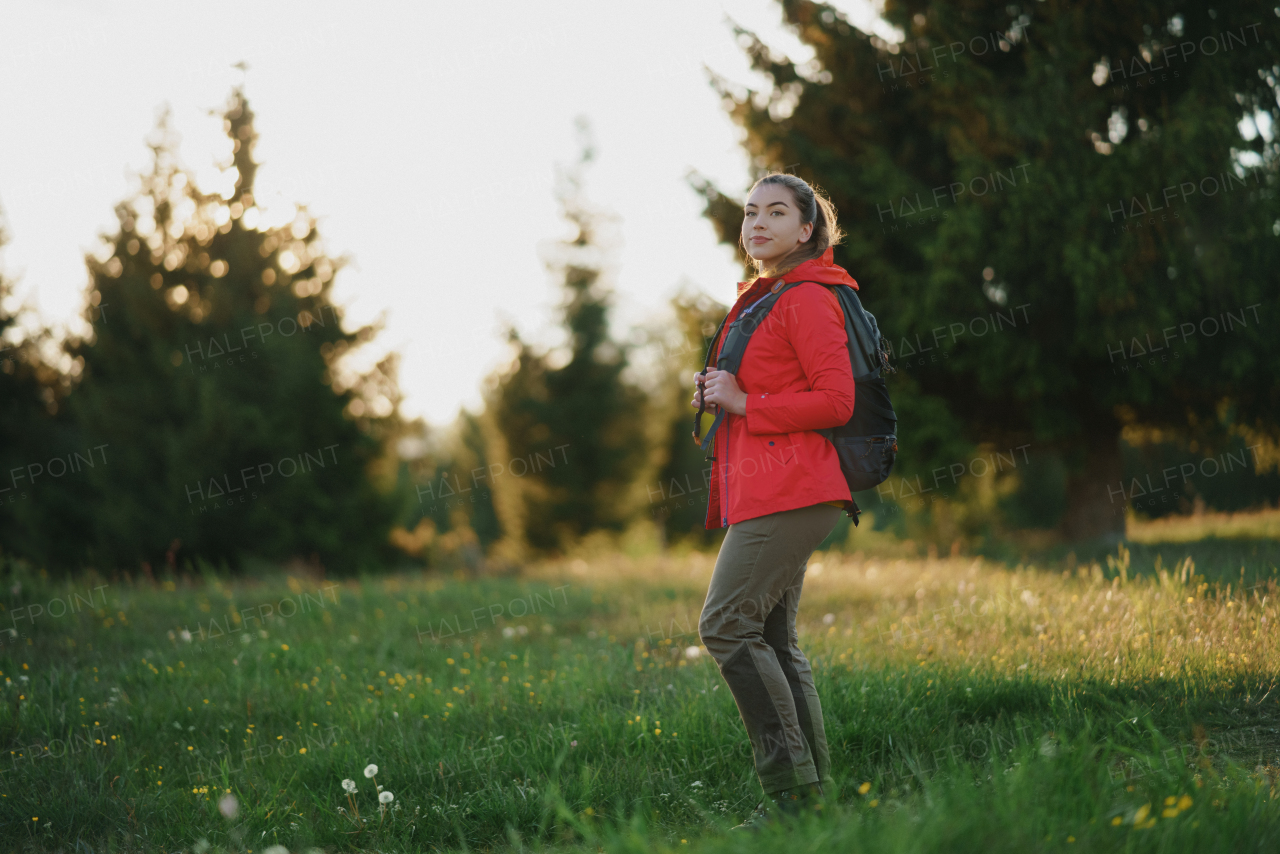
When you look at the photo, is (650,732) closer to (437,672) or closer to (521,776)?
(521,776)

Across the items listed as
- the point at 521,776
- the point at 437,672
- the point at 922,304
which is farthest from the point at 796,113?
the point at 521,776

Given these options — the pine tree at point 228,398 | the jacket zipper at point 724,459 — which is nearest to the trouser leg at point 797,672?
the jacket zipper at point 724,459

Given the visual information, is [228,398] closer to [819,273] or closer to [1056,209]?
[1056,209]

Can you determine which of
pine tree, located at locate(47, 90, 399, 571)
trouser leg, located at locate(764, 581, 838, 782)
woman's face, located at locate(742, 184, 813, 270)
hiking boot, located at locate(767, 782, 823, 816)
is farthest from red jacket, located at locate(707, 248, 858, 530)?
pine tree, located at locate(47, 90, 399, 571)

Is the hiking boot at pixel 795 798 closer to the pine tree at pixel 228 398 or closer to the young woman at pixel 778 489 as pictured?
the young woman at pixel 778 489

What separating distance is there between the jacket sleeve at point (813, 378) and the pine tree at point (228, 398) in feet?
47.2

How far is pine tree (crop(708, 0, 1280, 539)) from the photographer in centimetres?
800

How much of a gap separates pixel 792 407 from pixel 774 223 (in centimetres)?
73

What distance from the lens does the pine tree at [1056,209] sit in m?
8.00

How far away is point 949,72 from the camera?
28.7 feet

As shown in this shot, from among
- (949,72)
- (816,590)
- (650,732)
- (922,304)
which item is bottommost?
(816,590)

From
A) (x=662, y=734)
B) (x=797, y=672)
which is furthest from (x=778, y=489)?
(x=662, y=734)

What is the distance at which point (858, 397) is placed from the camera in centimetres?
292

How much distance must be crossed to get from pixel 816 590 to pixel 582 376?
20.0 metres
